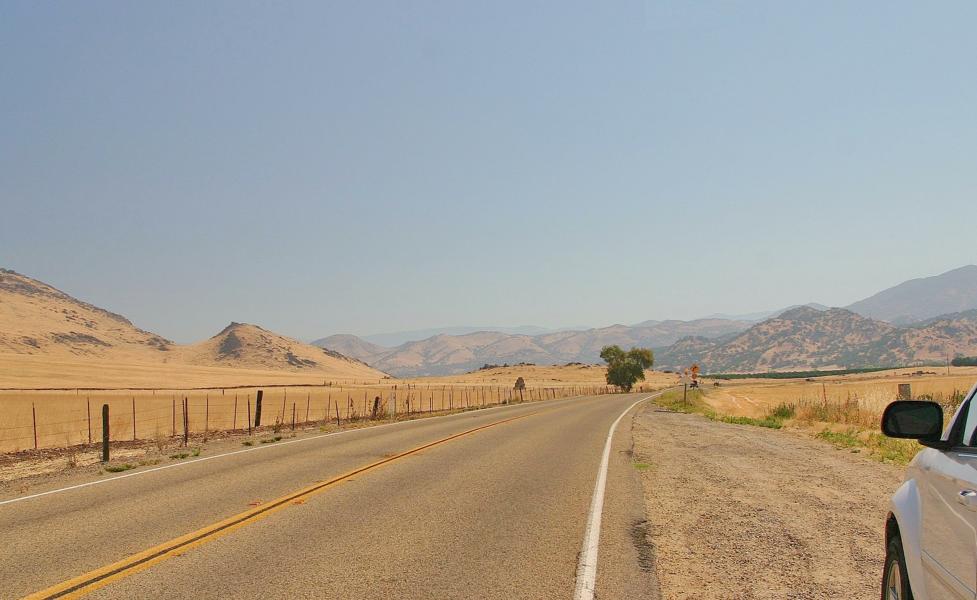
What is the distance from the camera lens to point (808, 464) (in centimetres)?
1526

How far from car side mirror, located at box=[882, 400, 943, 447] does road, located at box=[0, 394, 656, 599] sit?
115 inches

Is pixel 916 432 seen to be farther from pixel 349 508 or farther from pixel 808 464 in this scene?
pixel 808 464

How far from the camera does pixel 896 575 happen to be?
470cm

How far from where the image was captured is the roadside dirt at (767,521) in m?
6.77

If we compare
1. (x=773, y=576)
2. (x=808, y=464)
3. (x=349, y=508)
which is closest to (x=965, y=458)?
(x=773, y=576)

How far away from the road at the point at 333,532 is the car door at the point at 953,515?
297 cm

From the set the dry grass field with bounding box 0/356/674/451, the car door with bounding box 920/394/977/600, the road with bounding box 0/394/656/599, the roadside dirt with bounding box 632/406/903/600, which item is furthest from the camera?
the dry grass field with bounding box 0/356/674/451

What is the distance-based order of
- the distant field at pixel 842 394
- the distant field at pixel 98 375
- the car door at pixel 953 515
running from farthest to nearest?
the distant field at pixel 98 375, the distant field at pixel 842 394, the car door at pixel 953 515

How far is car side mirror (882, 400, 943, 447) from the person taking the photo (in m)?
4.20

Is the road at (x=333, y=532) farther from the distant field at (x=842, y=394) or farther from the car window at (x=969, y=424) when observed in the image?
the distant field at (x=842, y=394)

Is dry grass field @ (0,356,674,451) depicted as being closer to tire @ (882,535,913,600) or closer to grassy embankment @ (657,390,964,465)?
grassy embankment @ (657,390,964,465)

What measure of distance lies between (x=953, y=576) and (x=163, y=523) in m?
8.96

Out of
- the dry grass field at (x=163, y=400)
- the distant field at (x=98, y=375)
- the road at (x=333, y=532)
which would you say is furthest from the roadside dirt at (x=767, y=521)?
the distant field at (x=98, y=375)

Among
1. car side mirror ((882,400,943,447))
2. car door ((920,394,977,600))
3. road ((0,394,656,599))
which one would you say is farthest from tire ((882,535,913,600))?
road ((0,394,656,599))
